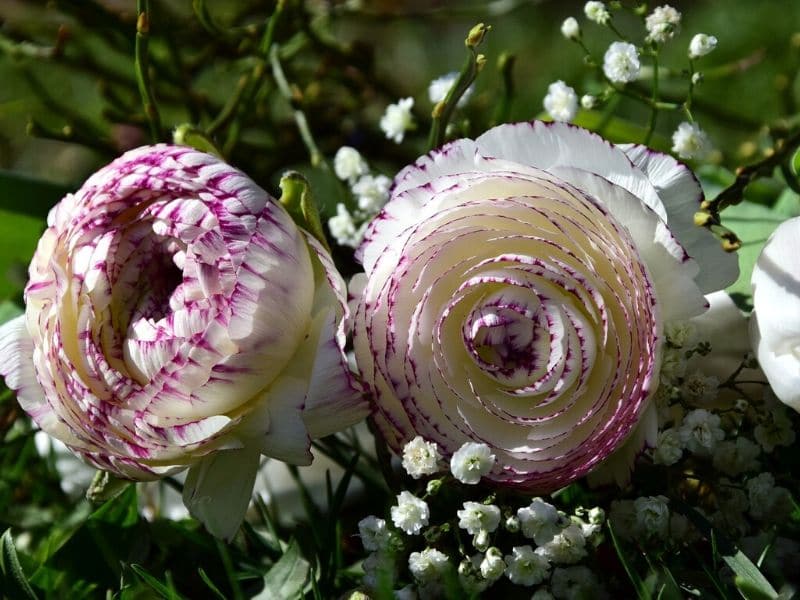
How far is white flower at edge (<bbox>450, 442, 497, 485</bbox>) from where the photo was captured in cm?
34

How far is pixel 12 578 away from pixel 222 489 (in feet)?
0.31

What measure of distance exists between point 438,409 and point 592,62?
186mm

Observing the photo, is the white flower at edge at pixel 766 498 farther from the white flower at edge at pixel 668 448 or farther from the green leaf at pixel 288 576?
the green leaf at pixel 288 576

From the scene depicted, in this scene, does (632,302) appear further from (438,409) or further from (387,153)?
(387,153)

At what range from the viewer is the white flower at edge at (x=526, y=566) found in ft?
1.16

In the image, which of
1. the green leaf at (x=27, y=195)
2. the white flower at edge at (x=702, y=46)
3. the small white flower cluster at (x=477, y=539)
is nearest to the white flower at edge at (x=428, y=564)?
the small white flower cluster at (x=477, y=539)

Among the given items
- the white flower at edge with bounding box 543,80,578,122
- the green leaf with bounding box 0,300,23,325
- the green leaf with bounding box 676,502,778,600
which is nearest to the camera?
the green leaf with bounding box 676,502,778,600

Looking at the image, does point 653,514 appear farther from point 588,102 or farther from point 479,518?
point 588,102

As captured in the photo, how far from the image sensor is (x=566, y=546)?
0.36 metres

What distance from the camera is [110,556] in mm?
437

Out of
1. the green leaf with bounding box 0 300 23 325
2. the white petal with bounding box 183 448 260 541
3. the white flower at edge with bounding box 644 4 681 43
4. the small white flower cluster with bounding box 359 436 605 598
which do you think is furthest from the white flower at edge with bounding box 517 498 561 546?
the green leaf with bounding box 0 300 23 325

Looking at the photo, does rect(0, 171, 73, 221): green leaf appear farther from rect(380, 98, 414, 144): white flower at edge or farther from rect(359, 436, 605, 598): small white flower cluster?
rect(359, 436, 605, 598): small white flower cluster

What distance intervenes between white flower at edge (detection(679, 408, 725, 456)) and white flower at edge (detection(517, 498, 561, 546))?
5 centimetres

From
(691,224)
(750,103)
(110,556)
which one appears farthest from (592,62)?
(750,103)
